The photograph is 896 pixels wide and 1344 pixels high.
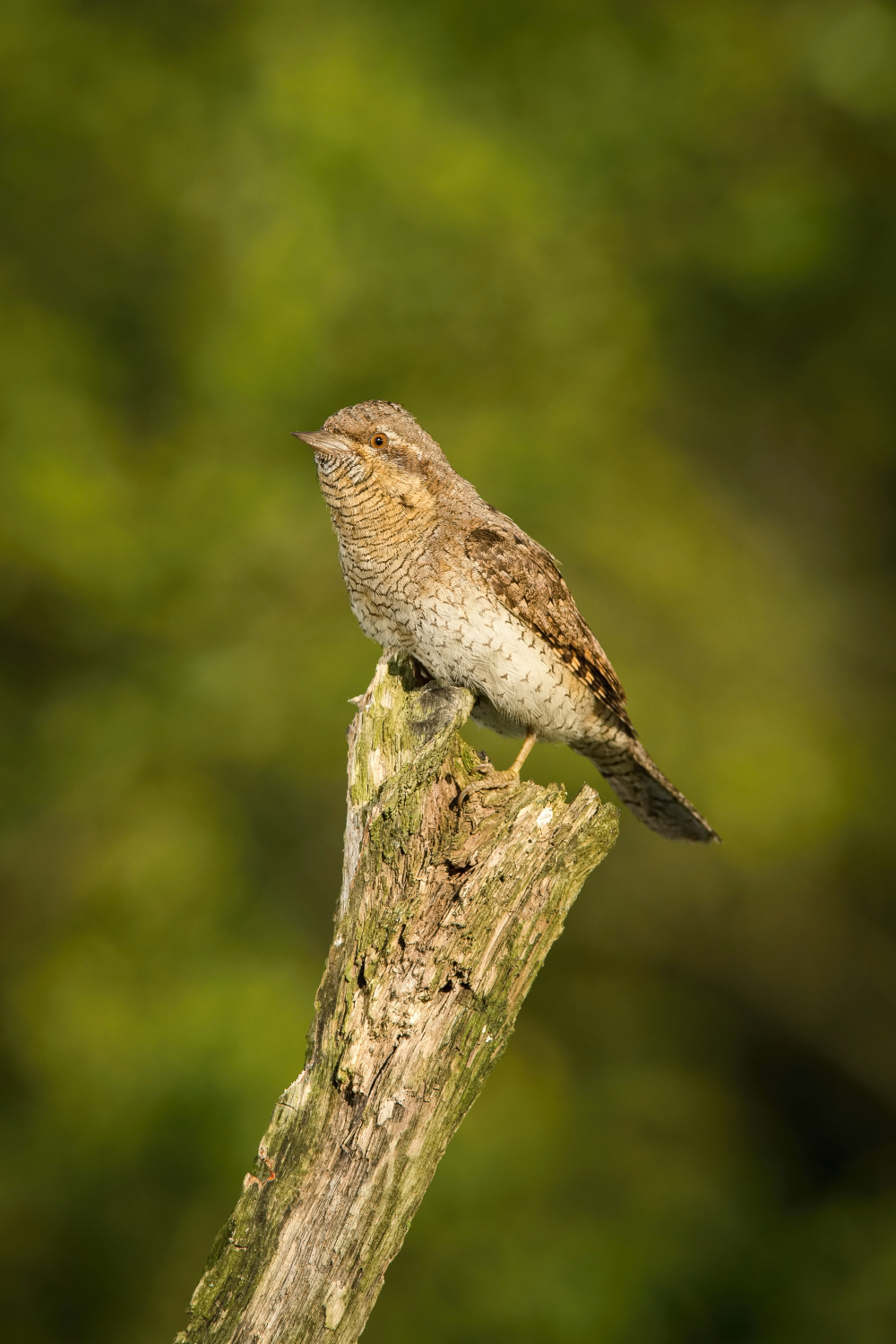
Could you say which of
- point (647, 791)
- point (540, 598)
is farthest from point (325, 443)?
point (647, 791)

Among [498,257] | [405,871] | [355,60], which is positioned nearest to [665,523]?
[498,257]

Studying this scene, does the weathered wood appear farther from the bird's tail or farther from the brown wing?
the bird's tail

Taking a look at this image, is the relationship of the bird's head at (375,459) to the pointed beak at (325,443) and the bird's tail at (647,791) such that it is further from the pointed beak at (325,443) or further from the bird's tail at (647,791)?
the bird's tail at (647,791)

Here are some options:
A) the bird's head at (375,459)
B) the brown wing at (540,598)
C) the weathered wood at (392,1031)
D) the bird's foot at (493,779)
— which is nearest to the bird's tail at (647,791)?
the brown wing at (540,598)

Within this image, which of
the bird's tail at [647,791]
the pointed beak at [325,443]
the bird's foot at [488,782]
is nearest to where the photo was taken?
the bird's foot at [488,782]

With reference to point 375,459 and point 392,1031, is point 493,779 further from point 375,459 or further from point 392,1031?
point 375,459

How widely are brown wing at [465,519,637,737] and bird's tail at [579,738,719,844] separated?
185 millimetres

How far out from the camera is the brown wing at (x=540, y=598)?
401 cm

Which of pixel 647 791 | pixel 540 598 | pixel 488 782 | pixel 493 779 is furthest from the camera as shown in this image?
pixel 647 791

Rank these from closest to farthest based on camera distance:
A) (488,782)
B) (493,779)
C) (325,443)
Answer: (488,782) < (493,779) < (325,443)

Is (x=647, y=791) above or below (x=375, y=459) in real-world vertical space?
below

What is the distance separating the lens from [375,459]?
13.1 feet

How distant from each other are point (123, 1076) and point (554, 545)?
4324mm

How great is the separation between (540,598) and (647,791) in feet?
3.42
